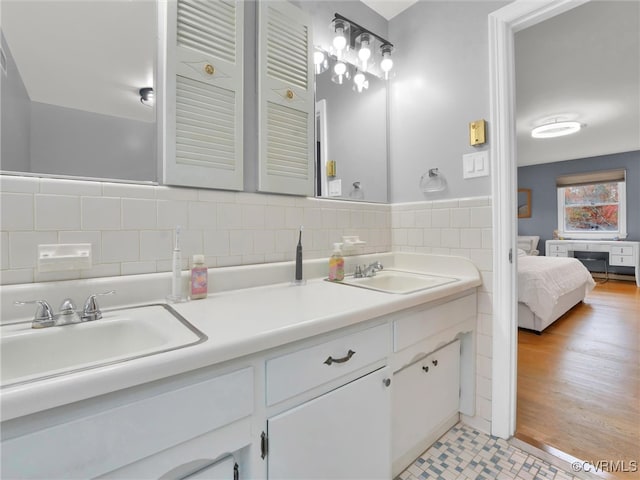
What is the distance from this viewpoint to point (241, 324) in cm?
81

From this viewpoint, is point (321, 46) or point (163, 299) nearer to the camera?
point (163, 299)

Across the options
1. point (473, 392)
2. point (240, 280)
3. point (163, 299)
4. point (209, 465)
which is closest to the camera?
point (209, 465)

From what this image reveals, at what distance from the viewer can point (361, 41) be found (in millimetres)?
1798

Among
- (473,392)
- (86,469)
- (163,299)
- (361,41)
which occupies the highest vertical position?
(361,41)

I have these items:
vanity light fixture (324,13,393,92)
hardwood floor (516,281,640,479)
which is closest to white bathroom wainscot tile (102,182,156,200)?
vanity light fixture (324,13,393,92)

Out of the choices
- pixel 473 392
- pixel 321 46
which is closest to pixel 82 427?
pixel 473 392

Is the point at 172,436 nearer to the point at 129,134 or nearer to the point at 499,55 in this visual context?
the point at 129,134

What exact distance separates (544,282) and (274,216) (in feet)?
9.34

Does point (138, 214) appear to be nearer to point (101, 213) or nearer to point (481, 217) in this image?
point (101, 213)

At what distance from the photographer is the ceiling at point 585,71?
2.12 m

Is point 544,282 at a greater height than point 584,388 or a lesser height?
greater

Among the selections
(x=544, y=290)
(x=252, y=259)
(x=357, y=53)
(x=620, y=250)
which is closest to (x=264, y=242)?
(x=252, y=259)

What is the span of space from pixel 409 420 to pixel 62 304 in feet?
4.29

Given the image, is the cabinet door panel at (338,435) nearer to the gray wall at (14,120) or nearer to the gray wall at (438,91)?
the gray wall at (14,120)
